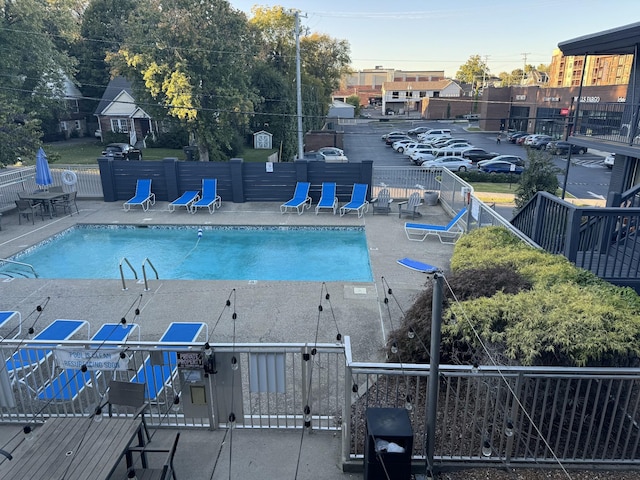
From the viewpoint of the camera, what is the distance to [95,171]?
55.5ft

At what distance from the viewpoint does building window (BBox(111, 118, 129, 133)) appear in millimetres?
37844

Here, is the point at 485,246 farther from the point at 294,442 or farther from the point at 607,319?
the point at 294,442

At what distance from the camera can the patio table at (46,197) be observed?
47.8 feet

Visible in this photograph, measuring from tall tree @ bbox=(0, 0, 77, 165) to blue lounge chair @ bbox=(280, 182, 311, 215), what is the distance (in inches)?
384

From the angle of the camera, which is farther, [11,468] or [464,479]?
[464,479]

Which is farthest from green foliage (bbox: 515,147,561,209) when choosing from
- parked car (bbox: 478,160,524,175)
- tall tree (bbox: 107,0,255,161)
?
parked car (bbox: 478,160,524,175)

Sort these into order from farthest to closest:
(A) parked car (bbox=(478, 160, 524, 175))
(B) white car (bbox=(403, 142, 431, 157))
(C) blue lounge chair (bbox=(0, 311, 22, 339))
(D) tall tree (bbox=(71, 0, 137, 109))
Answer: (D) tall tree (bbox=(71, 0, 137, 109)) → (B) white car (bbox=(403, 142, 431, 157)) → (A) parked car (bbox=(478, 160, 524, 175)) → (C) blue lounge chair (bbox=(0, 311, 22, 339))

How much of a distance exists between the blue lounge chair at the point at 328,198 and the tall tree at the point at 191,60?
848 cm

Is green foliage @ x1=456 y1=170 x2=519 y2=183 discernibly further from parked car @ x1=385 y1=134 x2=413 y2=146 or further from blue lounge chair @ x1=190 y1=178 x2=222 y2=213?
parked car @ x1=385 y1=134 x2=413 y2=146

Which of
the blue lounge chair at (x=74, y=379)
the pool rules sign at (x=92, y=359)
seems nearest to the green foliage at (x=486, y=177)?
the blue lounge chair at (x=74, y=379)

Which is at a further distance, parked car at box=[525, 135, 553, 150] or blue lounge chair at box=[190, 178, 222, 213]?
parked car at box=[525, 135, 553, 150]

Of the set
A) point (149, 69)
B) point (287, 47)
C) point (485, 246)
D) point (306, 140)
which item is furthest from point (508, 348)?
point (287, 47)

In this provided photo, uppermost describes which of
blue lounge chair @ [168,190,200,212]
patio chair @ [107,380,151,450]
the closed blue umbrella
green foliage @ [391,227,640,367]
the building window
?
the building window

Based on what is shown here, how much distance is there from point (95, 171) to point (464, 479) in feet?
55.3
